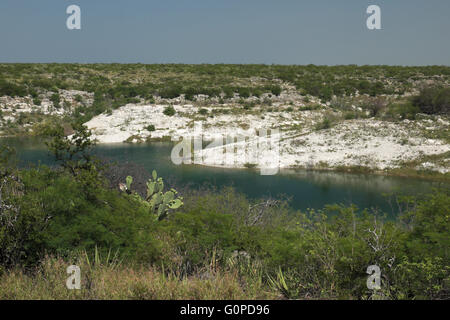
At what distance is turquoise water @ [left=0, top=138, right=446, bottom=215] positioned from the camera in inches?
756

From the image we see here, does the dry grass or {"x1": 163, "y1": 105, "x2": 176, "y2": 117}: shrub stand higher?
{"x1": 163, "y1": 105, "x2": 176, "y2": 117}: shrub

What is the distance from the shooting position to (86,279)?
5.23 metres

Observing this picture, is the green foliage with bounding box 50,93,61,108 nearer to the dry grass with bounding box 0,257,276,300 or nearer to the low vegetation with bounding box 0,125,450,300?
the low vegetation with bounding box 0,125,450,300

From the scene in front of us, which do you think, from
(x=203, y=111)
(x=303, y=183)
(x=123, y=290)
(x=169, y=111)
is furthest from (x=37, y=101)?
(x=123, y=290)

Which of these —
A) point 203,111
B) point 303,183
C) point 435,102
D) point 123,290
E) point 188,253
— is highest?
point 435,102

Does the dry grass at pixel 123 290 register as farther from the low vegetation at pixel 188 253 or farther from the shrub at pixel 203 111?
the shrub at pixel 203 111

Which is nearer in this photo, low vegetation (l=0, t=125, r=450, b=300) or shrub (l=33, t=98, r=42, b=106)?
low vegetation (l=0, t=125, r=450, b=300)

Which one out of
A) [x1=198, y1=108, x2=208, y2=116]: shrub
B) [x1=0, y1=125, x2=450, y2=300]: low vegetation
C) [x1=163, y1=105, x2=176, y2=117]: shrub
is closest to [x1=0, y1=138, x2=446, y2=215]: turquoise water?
[x1=0, y1=125, x2=450, y2=300]: low vegetation

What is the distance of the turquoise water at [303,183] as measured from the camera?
19203mm

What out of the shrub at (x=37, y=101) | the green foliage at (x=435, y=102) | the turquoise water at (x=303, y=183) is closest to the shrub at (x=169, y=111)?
the turquoise water at (x=303, y=183)

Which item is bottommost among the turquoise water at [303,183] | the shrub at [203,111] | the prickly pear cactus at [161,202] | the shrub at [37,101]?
the turquoise water at [303,183]

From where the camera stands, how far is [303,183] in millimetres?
22328

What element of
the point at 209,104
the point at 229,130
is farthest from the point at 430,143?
the point at 209,104

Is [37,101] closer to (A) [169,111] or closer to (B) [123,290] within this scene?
(A) [169,111]
